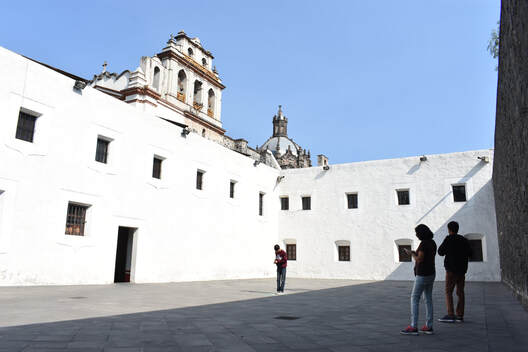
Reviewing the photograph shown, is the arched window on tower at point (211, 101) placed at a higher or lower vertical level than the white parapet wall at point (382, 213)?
higher

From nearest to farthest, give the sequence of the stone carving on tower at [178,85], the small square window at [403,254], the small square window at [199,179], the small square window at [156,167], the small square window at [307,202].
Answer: the small square window at [156,167]
the small square window at [199,179]
the small square window at [403,254]
the small square window at [307,202]
the stone carving on tower at [178,85]

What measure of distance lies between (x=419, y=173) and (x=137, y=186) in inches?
576

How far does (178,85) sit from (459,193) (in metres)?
22.8

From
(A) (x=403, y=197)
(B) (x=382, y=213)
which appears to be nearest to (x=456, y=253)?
(B) (x=382, y=213)

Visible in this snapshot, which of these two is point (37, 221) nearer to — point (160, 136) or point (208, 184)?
point (160, 136)

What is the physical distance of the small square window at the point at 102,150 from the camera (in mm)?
14834

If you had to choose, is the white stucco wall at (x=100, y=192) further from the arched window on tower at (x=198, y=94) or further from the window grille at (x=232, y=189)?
the arched window on tower at (x=198, y=94)

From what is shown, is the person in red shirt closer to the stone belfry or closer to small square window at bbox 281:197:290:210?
small square window at bbox 281:197:290:210

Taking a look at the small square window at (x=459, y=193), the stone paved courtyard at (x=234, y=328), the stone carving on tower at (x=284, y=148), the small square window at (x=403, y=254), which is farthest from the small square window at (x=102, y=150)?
the stone carving on tower at (x=284, y=148)

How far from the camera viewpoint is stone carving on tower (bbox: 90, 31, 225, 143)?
2738 cm

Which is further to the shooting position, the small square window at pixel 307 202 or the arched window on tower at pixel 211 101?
the arched window on tower at pixel 211 101

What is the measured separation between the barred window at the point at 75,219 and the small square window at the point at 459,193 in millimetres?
17502

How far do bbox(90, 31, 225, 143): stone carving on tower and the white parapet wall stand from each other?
10803 millimetres

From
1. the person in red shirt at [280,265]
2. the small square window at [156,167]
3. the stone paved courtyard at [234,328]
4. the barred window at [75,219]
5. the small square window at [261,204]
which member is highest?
the small square window at [156,167]
